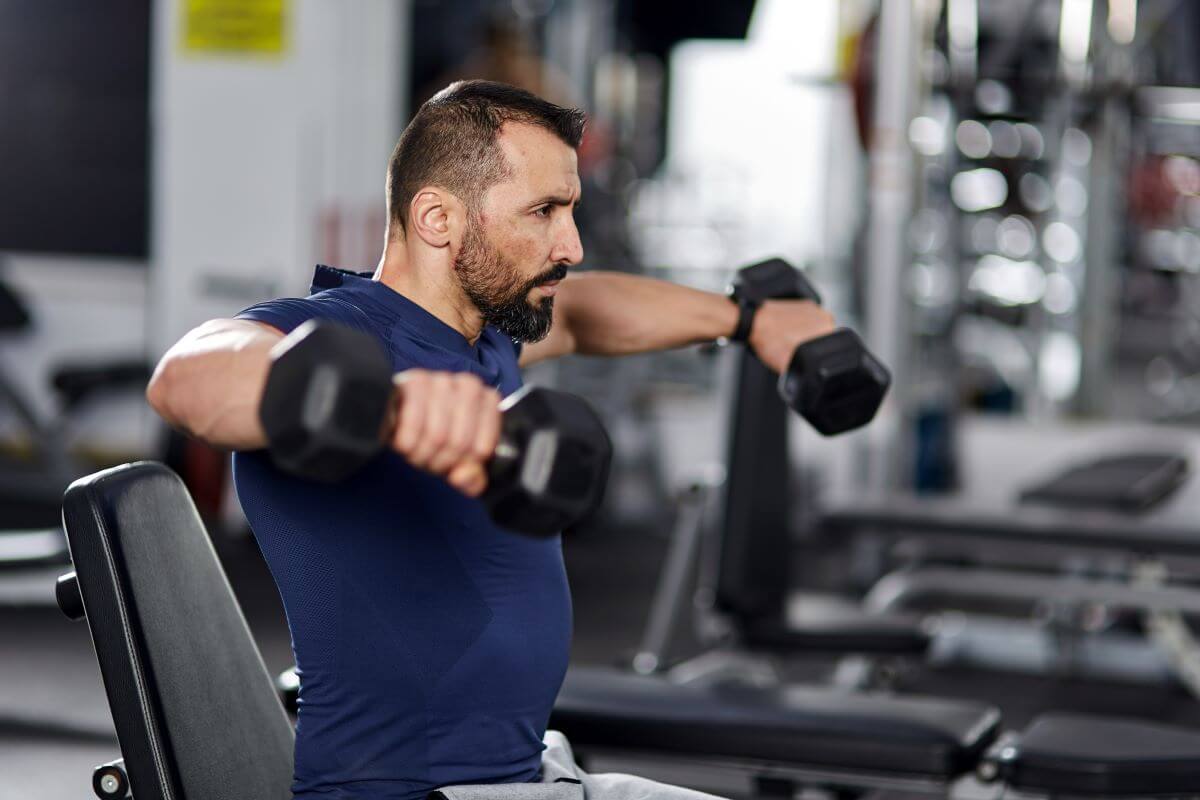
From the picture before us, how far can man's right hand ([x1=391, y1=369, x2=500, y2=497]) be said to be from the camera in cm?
82

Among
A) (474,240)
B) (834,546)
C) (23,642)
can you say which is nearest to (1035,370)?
(834,546)

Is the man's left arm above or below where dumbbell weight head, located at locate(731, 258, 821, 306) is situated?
below

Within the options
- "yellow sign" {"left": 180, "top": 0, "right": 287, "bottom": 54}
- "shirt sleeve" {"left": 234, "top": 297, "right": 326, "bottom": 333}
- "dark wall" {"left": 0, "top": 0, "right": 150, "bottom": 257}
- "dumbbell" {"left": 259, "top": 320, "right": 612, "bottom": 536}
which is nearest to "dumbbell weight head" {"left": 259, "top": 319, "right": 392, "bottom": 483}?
"dumbbell" {"left": 259, "top": 320, "right": 612, "bottom": 536}

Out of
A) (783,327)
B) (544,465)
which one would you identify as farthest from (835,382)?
(544,465)

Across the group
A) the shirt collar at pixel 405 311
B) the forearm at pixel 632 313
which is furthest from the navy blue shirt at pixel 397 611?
the forearm at pixel 632 313

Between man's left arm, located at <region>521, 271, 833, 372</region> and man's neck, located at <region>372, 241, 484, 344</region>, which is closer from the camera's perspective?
man's neck, located at <region>372, 241, 484, 344</region>

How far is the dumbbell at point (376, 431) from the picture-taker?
2.67 feet

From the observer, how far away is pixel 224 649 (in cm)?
135

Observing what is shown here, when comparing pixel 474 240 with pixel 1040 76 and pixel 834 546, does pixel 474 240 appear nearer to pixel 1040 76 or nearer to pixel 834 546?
pixel 1040 76

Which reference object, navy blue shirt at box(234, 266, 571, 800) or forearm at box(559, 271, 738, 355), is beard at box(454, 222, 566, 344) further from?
forearm at box(559, 271, 738, 355)

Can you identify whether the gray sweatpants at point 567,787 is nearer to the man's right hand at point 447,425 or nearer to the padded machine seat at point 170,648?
the padded machine seat at point 170,648

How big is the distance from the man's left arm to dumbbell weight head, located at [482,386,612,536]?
81 centimetres

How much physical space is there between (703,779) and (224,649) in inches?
58.1

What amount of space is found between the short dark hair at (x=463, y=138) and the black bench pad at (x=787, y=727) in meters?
0.92
